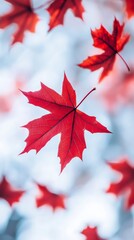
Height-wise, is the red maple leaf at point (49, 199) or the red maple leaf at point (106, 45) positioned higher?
the red maple leaf at point (106, 45)

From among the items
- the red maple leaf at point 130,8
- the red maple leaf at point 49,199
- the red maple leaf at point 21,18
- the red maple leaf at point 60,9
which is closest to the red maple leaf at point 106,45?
the red maple leaf at point 130,8

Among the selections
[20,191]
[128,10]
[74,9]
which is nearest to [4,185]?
[20,191]

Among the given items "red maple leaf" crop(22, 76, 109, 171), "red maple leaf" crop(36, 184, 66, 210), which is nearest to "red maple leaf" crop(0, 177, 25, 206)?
"red maple leaf" crop(36, 184, 66, 210)

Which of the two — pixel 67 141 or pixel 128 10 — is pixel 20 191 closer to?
pixel 67 141

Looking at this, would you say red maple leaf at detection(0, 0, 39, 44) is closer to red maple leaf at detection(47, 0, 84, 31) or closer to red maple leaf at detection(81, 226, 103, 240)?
red maple leaf at detection(47, 0, 84, 31)

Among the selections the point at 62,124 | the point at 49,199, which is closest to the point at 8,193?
the point at 49,199

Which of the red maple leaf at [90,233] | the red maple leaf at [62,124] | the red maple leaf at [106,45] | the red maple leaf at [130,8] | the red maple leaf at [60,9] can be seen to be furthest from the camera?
the red maple leaf at [90,233]

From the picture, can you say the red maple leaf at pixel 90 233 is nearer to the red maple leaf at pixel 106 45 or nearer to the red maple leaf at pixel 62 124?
the red maple leaf at pixel 62 124
